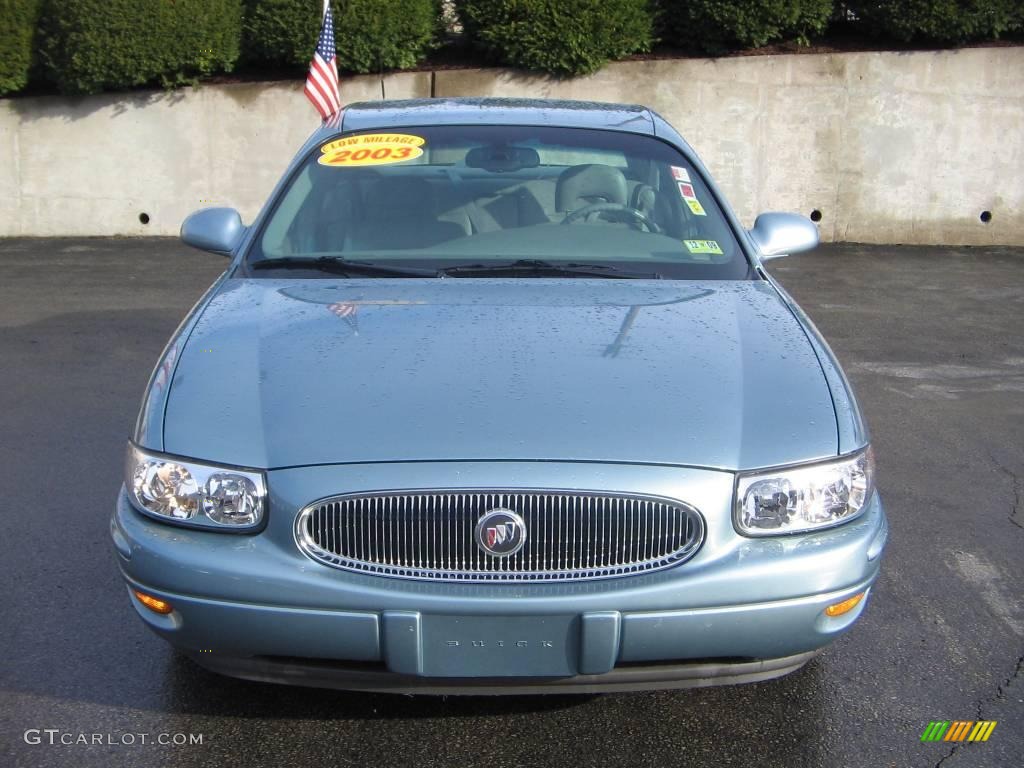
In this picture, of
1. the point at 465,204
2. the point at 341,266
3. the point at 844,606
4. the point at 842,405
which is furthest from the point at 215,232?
the point at 844,606

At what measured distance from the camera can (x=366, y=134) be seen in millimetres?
4605

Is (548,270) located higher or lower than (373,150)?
lower

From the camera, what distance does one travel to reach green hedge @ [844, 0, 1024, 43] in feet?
42.7

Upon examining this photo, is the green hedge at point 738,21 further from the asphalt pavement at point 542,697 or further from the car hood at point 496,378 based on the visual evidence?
the car hood at point 496,378

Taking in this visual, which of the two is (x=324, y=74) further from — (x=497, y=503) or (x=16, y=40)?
(x=497, y=503)

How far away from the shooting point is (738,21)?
43.2 ft

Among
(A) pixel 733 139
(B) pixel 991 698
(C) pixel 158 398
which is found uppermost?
(C) pixel 158 398

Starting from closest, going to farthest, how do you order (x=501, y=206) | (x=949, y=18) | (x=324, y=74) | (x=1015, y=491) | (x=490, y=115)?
(x=501, y=206) → (x=490, y=115) → (x=1015, y=491) → (x=324, y=74) → (x=949, y=18)

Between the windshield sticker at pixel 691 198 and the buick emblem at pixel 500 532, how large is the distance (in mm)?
1999

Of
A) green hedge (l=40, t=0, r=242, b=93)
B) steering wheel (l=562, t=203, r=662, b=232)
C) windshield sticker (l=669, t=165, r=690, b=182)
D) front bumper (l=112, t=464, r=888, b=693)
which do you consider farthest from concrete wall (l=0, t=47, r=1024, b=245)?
front bumper (l=112, t=464, r=888, b=693)

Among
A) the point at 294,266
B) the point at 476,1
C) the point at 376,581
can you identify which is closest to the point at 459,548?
the point at 376,581

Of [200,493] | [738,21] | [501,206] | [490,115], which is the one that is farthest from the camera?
[738,21]

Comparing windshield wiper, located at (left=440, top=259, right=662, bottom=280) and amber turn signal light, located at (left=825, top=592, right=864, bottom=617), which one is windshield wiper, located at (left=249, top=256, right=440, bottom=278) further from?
amber turn signal light, located at (left=825, top=592, right=864, bottom=617)

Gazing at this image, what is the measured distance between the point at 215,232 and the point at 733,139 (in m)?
9.82
